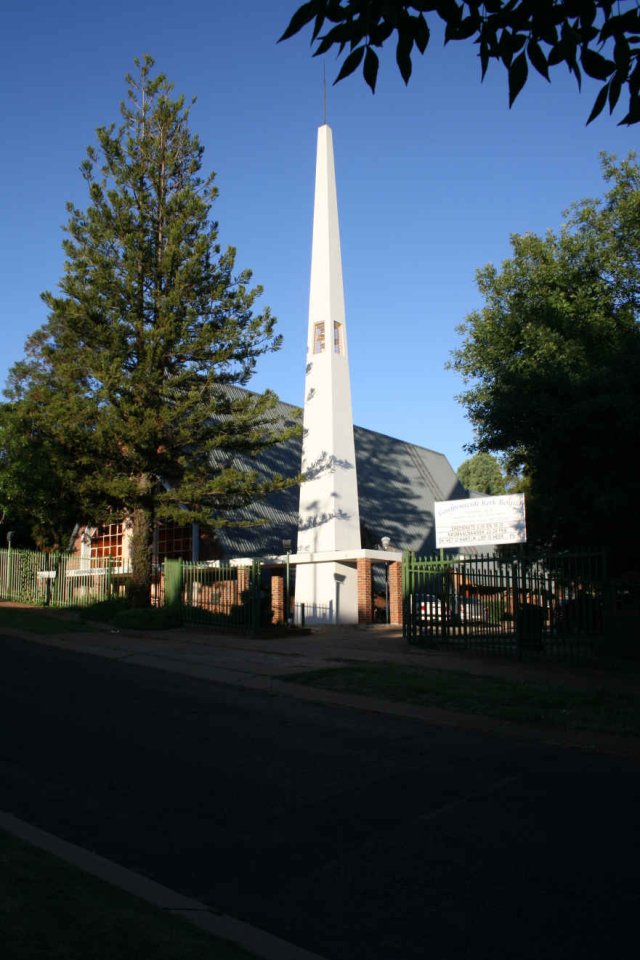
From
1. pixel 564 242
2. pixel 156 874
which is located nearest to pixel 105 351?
pixel 564 242

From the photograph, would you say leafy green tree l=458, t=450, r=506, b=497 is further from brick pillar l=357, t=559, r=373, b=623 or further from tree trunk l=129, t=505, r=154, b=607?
tree trunk l=129, t=505, r=154, b=607

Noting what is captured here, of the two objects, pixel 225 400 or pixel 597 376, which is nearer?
pixel 597 376

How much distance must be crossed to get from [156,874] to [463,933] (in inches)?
76.8

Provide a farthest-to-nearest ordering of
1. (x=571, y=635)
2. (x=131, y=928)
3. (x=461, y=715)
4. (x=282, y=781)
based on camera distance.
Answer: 1. (x=571, y=635)
2. (x=461, y=715)
3. (x=282, y=781)
4. (x=131, y=928)

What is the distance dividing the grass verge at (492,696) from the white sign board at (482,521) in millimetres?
5352

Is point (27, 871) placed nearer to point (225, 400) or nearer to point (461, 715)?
point (461, 715)

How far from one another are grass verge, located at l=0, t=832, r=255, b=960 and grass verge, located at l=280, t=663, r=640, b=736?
22.6ft

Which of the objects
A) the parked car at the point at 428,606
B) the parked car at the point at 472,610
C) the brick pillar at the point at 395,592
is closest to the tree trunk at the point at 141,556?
the brick pillar at the point at 395,592

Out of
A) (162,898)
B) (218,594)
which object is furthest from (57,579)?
(162,898)

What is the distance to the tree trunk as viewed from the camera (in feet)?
78.4

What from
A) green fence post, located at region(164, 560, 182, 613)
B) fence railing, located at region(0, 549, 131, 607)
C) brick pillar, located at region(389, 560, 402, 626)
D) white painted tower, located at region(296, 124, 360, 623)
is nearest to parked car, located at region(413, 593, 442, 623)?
Result: green fence post, located at region(164, 560, 182, 613)

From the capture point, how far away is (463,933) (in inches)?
174

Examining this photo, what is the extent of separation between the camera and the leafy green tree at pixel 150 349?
77.2 feet

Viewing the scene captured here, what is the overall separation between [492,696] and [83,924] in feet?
27.8
